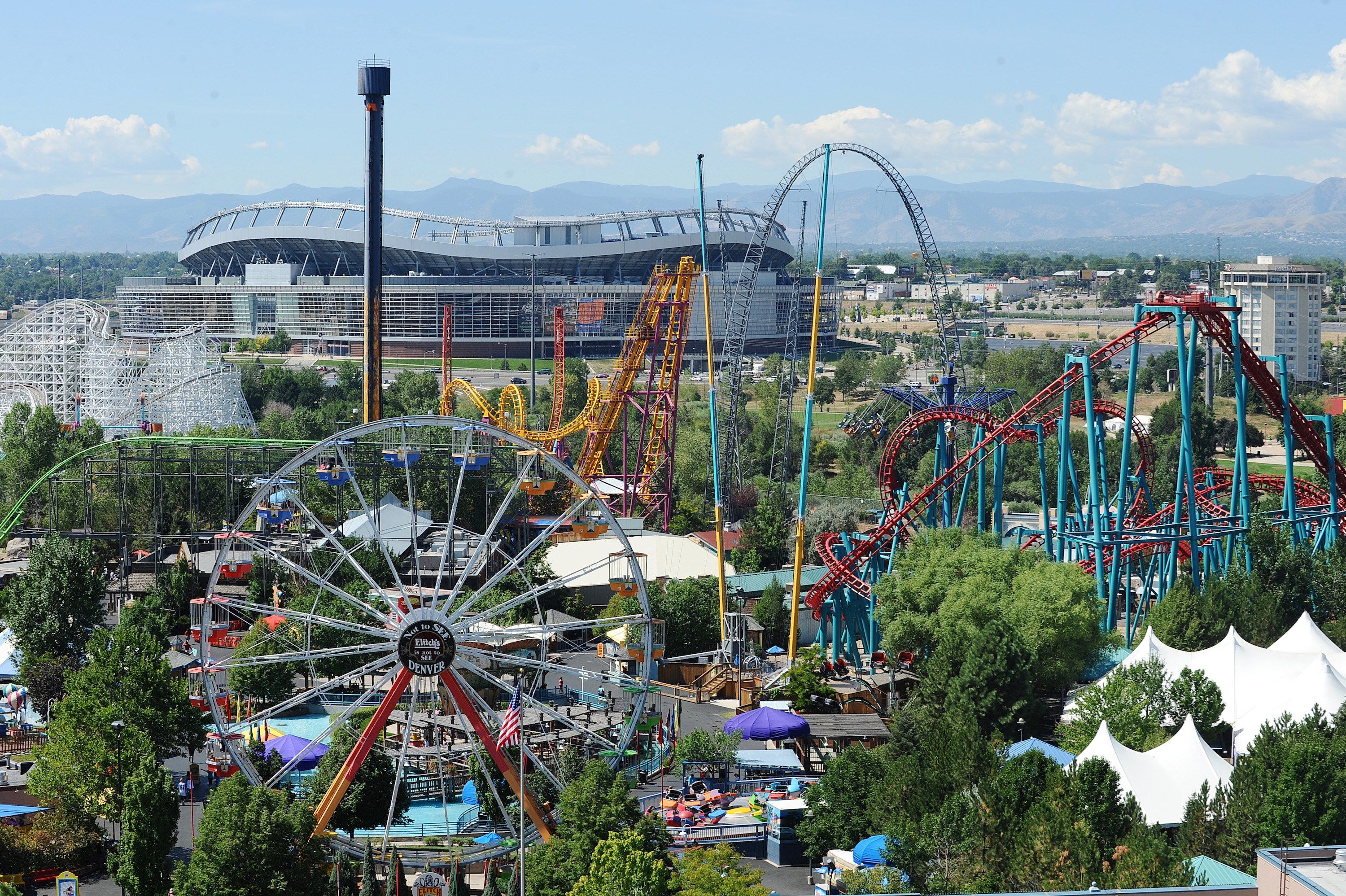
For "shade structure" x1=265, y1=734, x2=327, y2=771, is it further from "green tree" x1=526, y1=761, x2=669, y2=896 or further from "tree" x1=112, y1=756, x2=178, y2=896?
"green tree" x1=526, y1=761, x2=669, y2=896

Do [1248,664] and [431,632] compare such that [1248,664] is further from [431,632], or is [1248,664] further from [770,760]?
[431,632]

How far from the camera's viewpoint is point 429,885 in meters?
28.0

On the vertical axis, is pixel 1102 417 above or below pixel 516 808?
above

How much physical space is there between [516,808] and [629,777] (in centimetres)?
353

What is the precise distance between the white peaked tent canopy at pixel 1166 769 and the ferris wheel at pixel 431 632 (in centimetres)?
881

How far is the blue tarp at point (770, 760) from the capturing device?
3509 cm

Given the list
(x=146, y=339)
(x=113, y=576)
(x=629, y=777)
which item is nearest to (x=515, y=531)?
(x=113, y=576)

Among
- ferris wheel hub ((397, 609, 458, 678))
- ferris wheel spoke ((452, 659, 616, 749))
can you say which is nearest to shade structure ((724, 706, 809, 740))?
ferris wheel spoke ((452, 659, 616, 749))

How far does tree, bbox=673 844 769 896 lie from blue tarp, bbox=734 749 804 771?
9.15 m

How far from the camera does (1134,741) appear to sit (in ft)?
106

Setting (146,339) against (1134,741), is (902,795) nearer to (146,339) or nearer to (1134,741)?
(1134,741)

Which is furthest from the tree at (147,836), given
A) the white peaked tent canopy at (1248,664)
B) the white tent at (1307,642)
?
the white tent at (1307,642)

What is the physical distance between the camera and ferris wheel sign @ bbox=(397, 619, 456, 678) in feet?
96.6

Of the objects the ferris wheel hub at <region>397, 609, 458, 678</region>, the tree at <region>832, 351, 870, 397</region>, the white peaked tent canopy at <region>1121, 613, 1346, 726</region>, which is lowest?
the white peaked tent canopy at <region>1121, 613, 1346, 726</region>
